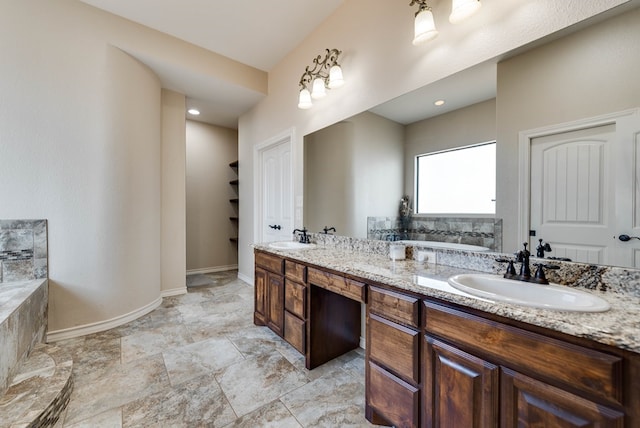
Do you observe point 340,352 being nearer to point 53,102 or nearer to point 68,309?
point 68,309

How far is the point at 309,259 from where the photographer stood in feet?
6.22

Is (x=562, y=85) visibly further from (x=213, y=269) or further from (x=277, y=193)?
(x=213, y=269)


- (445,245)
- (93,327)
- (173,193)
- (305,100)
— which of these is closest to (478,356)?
(445,245)

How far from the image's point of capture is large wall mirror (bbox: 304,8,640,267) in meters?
1.08

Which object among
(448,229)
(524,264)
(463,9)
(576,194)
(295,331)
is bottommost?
(295,331)

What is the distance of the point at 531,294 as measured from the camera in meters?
1.16

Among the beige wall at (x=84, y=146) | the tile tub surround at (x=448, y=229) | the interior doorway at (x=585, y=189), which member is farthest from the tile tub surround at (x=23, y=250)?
the interior doorway at (x=585, y=189)

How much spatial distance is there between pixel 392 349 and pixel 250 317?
196 cm

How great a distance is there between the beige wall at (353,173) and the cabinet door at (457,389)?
106cm

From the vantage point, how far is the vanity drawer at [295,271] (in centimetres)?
196

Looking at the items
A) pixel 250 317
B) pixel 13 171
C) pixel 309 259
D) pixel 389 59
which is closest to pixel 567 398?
pixel 309 259

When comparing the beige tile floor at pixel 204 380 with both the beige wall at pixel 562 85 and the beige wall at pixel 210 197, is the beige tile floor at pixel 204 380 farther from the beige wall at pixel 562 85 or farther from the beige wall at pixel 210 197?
the beige wall at pixel 210 197

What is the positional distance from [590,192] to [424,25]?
1293 mm

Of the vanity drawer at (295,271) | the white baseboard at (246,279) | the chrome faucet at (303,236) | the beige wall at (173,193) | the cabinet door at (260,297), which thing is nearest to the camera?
the vanity drawer at (295,271)
